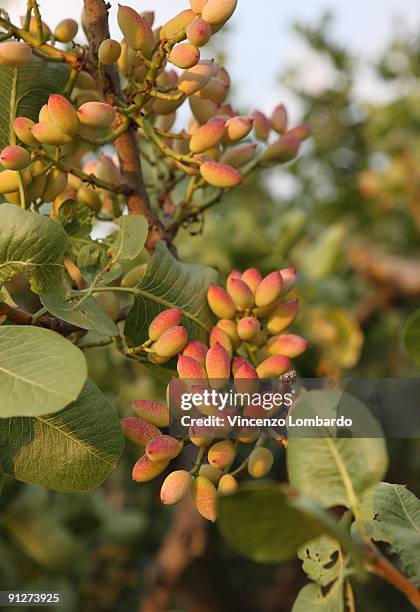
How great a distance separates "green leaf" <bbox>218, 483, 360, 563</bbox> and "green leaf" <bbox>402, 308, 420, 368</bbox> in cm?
17

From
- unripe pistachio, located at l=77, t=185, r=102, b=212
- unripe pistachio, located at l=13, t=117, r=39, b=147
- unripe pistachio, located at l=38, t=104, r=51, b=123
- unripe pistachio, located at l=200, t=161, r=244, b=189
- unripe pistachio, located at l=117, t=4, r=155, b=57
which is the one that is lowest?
unripe pistachio, located at l=77, t=185, r=102, b=212

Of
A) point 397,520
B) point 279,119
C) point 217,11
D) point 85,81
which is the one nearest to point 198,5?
point 217,11

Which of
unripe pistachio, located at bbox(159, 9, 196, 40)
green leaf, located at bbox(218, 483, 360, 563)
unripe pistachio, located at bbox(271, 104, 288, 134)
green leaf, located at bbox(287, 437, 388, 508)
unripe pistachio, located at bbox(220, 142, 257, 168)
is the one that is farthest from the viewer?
unripe pistachio, located at bbox(271, 104, 288, 134)

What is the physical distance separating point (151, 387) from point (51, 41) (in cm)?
122

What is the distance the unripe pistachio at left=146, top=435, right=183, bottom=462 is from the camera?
63 cm

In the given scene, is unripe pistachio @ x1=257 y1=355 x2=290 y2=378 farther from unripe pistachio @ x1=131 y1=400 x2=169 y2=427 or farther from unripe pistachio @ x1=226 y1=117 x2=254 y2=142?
unripe pistachio @ x1=226 y1=117 x2=254 y2=142

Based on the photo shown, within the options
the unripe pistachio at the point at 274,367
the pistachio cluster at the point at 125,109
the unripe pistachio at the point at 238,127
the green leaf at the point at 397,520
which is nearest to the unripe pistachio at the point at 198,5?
the pistachio cluster at the point at 125,109

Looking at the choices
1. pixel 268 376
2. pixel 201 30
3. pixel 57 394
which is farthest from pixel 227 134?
pixel 57 394

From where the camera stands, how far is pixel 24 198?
0.71 metres

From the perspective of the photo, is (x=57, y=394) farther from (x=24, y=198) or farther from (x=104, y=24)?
(x=104, y=24)

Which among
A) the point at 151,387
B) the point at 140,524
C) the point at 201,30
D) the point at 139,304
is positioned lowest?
the point at 140,524

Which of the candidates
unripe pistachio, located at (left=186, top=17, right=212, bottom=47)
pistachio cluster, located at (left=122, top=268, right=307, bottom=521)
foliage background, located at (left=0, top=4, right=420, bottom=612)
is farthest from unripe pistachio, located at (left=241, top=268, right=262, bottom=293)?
foliage background, located at (left=0, top=4, right=420, bottom=612)

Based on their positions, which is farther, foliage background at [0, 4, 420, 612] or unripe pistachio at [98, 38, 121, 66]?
foliage background at [0, 4, 420, 612]

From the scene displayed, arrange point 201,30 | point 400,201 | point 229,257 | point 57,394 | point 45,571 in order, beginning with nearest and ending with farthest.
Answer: point 57,394, point 201,30, point 229,257, point 45,571, point 400,201
